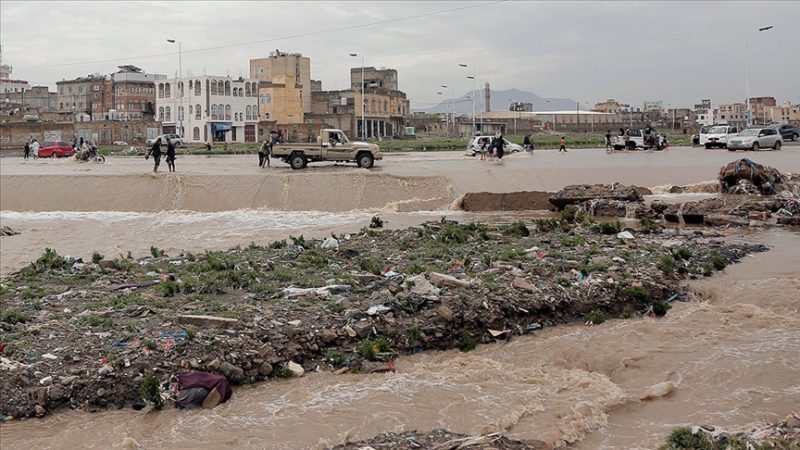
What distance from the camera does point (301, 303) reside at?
35.6 ft

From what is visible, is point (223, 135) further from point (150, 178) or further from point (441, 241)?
point (441, 241)

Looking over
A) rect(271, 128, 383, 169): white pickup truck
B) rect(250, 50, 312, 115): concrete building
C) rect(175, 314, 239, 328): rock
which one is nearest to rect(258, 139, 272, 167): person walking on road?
rect(271, 128, 383, 169): white pickup truck

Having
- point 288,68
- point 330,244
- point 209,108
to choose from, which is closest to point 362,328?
point 330,244

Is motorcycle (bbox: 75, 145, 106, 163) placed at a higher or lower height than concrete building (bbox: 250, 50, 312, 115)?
lower

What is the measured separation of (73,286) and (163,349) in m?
4.74

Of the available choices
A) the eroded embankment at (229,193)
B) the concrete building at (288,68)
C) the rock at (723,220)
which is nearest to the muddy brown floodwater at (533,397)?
the rock at (723,220)

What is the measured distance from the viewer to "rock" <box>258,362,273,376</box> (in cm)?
897

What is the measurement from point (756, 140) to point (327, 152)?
22.2 meters

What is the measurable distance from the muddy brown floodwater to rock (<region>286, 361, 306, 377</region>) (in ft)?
0.39

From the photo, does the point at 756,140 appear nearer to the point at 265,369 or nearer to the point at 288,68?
the point at 265,369

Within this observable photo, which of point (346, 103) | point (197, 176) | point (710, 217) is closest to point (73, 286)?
point (710, 217)

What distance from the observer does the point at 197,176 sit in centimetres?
2923

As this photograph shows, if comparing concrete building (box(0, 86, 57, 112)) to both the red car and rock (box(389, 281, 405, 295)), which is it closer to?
the red car

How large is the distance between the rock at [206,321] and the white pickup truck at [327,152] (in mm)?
22559
